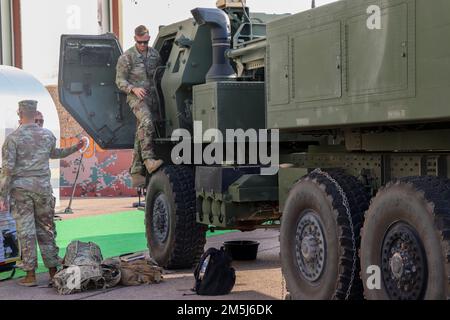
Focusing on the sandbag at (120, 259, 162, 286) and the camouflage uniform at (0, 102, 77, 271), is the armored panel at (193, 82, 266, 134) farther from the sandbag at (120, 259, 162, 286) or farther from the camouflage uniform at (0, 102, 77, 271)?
the camouflage uniform at (0, 102, 77, 271)

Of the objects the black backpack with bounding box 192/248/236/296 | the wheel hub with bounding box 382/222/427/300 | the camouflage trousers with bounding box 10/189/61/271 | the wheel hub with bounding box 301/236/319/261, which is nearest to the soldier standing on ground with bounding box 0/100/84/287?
the camouflage trousers with bounding box 10/189/61/271

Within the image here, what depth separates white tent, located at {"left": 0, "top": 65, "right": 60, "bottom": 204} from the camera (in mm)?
15227

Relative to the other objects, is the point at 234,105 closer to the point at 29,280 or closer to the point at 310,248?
the point at 310,248

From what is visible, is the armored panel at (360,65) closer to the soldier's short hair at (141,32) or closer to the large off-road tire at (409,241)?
the large off-road tire at (409,241)

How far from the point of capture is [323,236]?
654cm

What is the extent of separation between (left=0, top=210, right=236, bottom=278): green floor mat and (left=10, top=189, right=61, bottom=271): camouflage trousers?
2.64 ft

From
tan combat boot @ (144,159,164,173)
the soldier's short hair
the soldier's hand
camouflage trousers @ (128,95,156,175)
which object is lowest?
tan combat boot @ (144,159,164,173)

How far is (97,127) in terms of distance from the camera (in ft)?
35.3

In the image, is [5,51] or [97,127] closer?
[97,127]

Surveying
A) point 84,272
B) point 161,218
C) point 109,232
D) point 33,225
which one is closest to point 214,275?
point 84,272

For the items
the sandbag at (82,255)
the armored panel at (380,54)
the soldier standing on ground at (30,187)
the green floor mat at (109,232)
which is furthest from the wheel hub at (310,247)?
the green floor mat at (109,232)
